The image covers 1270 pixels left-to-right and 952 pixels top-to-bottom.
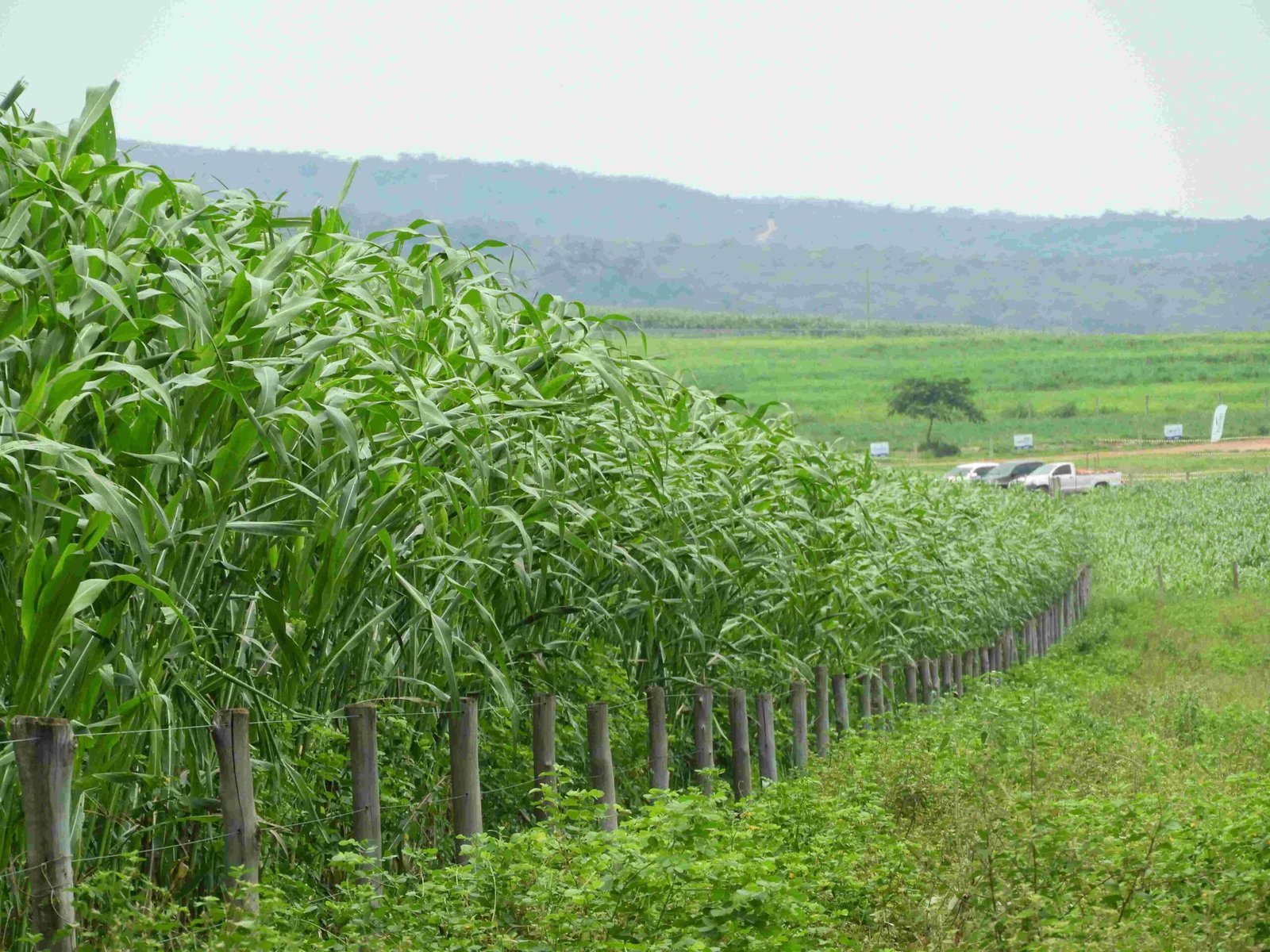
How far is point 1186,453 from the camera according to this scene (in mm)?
61219

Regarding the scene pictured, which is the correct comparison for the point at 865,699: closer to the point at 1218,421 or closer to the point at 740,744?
the point at 740,744

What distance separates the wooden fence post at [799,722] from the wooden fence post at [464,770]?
3021mm

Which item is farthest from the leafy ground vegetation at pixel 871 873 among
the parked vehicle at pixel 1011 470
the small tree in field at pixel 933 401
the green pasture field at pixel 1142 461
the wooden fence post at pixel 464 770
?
the small tree in field at pixel 933 401

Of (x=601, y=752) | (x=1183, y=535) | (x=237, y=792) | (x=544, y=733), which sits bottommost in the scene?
(x=1183, y=535)

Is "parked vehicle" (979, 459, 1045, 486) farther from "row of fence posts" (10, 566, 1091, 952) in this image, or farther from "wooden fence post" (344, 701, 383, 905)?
"wooden fence post" (344, 701, 383, 905)

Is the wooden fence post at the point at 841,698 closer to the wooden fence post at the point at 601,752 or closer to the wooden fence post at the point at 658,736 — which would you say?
the wooden fence post at the point at 658,736

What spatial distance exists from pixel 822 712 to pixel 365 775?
426cm

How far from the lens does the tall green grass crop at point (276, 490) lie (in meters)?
2.80

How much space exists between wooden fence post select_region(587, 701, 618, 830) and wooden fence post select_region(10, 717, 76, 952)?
2.04 m

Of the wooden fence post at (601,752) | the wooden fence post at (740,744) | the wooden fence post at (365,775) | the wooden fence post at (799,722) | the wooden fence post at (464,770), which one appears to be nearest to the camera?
the wooden fence post at (365,775)

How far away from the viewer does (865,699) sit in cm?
820

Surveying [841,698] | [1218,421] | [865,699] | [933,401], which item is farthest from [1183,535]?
[933,401]

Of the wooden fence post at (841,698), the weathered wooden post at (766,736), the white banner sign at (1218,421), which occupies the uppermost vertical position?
the weathered wooden post at (766,736)

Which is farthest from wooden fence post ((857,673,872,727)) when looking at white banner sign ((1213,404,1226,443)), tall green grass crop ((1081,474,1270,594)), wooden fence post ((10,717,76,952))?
white banner sign ((1213,404,1226,443))
